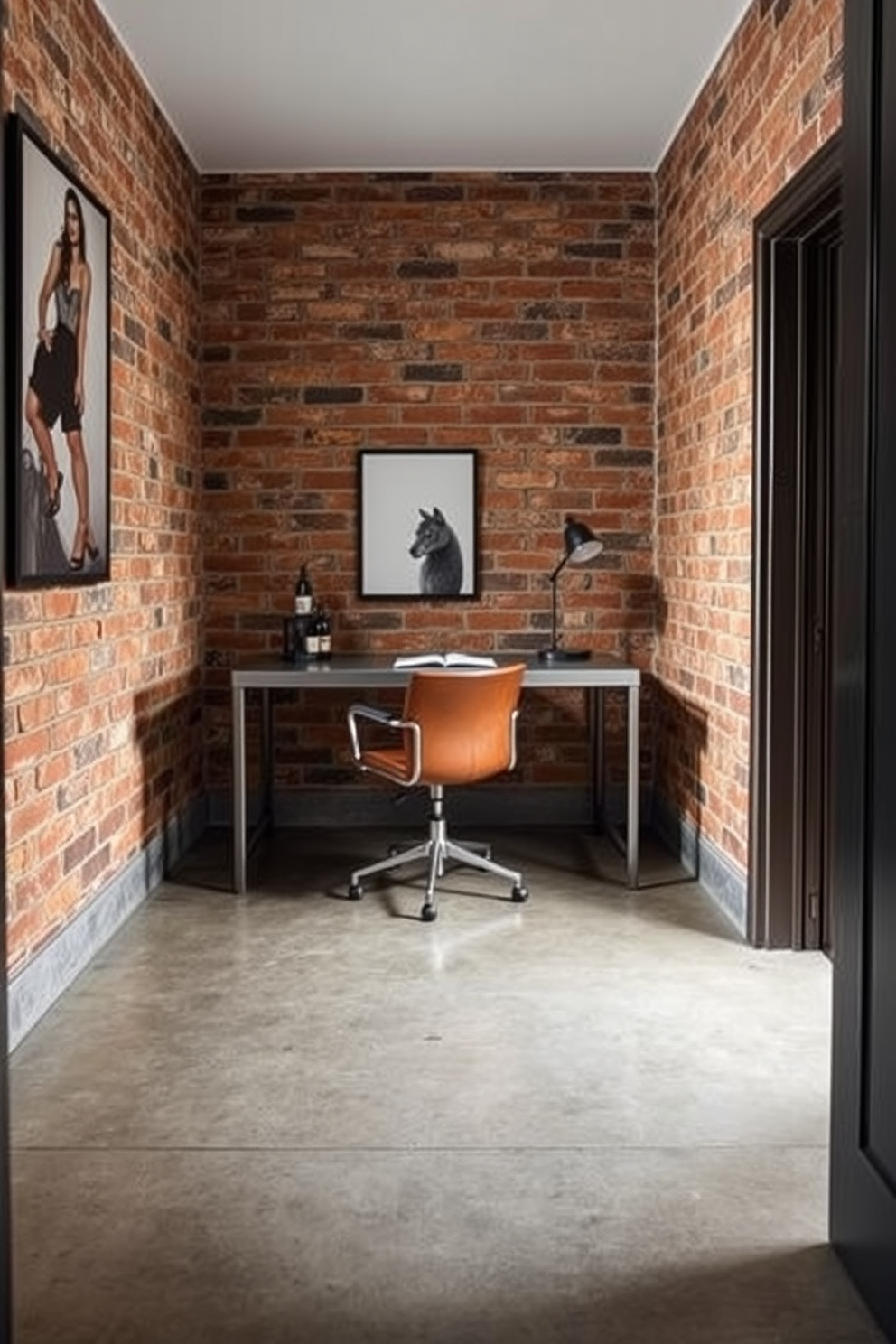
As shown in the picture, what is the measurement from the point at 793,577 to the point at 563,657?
148cm

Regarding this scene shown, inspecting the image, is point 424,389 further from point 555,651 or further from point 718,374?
point 718,374

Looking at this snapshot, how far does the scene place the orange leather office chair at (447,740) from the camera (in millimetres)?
4645

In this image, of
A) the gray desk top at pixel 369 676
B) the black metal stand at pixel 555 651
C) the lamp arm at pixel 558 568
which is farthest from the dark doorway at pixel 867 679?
the lamp arm at pixel 558 568

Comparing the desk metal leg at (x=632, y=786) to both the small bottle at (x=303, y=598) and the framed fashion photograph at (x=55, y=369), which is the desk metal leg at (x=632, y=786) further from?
the framed fashion photograph at (x=55, y=369)

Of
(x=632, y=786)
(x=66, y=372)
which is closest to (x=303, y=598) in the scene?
(x=632, y=786)

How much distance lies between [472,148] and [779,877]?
10.6 ft

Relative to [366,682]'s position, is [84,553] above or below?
above

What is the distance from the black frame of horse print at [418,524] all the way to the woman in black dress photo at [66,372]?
2.12 meters

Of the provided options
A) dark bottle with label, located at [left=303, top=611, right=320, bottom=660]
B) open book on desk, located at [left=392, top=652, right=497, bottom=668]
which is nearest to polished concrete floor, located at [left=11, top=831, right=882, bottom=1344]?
open book on desk, located at [left=392, top=652, right=497, bottom=668]

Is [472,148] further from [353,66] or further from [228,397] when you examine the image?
[228,397]

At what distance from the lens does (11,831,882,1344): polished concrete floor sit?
87.0 inches

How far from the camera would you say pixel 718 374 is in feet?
15.8

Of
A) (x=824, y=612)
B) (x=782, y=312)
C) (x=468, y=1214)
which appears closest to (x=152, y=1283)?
(x=468, y=1214)

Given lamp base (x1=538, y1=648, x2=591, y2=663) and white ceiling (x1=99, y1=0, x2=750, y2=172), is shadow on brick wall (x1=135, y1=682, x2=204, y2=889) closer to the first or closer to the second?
lamp base (x1=538, y1=648, x2=591, y2=663)
